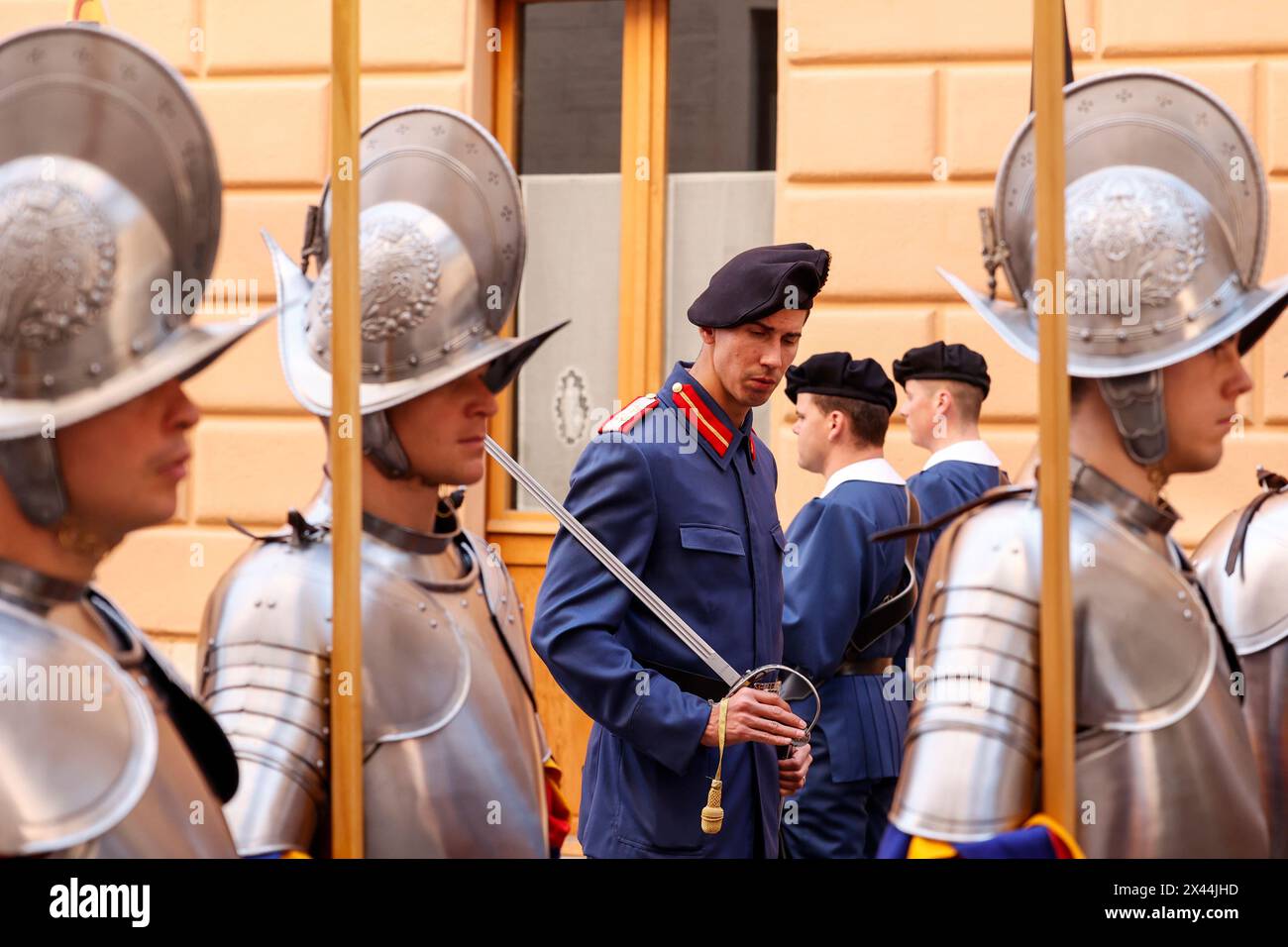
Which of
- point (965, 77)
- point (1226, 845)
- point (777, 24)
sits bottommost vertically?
point (1226, 845)

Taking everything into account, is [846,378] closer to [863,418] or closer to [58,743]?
[863,418]

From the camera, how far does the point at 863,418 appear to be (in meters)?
3.68

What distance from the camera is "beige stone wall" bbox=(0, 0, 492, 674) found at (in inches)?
84.5

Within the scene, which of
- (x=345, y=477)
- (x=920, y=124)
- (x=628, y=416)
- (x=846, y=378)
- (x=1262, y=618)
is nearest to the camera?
(x=345, y=477)

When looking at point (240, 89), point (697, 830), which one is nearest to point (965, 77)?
point (240, 89)

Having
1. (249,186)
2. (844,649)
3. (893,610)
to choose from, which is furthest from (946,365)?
(249,186)

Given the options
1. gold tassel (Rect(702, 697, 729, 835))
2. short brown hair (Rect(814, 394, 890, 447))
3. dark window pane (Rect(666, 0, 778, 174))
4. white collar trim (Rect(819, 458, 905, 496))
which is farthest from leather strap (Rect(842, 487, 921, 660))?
dark window pane (Rect(666, 0, 778, 174))

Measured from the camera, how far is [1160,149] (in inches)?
86.2

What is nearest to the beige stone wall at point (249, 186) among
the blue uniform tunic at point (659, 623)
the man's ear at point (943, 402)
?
the blue uniform tunic at point (659, 623)

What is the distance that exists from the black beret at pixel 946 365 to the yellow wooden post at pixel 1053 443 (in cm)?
141

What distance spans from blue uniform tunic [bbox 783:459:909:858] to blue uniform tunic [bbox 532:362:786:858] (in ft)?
2.13

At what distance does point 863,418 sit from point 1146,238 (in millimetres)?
1557

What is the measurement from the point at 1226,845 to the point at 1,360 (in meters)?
1.66

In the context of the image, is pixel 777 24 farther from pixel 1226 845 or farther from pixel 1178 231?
pixel 1226 845
